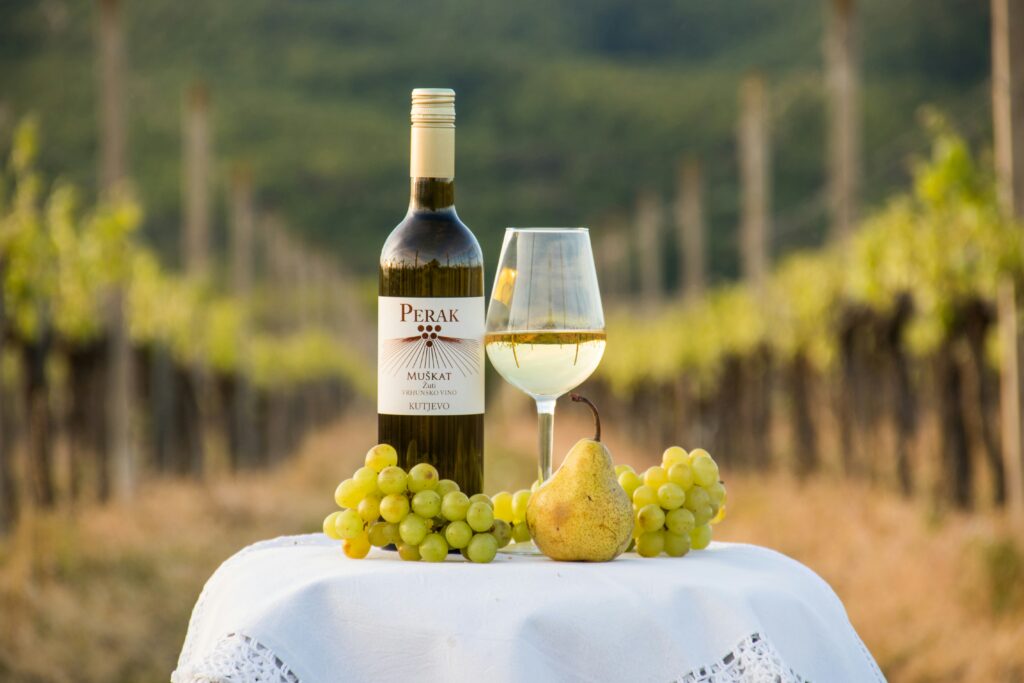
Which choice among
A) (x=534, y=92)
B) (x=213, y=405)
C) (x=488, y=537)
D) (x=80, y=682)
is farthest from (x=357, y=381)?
(x=488, y=537)

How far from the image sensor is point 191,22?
102 m

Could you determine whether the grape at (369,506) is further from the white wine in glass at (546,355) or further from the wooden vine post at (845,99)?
the wooden vine post at (845,99)

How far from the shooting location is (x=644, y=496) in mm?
2674

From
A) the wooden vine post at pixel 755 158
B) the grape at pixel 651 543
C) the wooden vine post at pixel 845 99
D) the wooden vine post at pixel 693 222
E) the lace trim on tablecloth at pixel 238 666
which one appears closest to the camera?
the lace trim on tablecloth at pixel 238 666

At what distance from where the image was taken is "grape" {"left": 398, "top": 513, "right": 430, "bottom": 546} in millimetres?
2508

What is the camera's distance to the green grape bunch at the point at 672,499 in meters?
2.64

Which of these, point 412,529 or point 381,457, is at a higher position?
point 381,457

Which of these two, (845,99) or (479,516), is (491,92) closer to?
(845,99)

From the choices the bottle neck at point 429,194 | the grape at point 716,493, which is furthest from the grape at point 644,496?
the bottle neck at point 429,194

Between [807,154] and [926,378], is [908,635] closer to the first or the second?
[926,378]

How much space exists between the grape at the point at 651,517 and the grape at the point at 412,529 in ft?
1.35

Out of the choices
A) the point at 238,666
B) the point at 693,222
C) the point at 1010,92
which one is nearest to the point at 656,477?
the point at 238,666

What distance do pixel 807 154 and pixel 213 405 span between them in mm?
53938

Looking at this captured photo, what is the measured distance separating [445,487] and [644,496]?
0.40m
